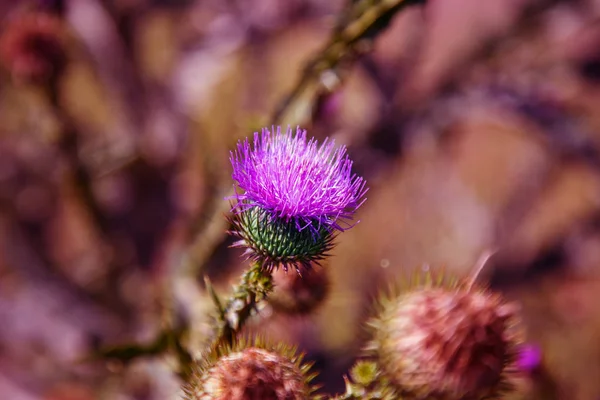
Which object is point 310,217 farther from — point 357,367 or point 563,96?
point 563,96

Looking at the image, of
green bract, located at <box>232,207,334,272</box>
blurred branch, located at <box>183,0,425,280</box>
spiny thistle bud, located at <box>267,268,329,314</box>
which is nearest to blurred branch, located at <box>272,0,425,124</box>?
blurred branch, located at <box>183,0,425,280</box>

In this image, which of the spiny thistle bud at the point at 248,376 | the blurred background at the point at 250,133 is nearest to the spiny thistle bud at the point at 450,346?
the spiny thistle bud at the point at 248,376

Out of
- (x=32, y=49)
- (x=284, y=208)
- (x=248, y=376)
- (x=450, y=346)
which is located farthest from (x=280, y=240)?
(x=32, y=49)

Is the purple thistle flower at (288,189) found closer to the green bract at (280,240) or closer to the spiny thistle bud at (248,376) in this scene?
the green bract at (280,240)

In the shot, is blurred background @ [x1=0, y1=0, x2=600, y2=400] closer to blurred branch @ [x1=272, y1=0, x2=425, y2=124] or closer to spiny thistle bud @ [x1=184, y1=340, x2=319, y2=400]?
blurred branch @ [x1=272, y1=0, x2=425, y2=124]

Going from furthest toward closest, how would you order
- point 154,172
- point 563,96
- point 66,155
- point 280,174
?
point 154,172 → point 563,96 → point 66,155 → point 280,174

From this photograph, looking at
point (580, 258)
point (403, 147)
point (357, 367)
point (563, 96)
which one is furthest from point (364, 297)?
point (357, 367)
